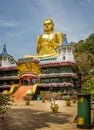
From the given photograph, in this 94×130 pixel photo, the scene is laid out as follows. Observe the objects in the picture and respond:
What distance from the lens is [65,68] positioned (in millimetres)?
45094

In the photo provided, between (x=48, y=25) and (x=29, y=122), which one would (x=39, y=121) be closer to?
(x=29, y=122)

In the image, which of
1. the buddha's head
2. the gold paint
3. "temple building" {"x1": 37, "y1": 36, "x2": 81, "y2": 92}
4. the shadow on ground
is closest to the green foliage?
the buddha's head

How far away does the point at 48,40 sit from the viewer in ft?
173

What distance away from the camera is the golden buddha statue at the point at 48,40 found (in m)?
51.9

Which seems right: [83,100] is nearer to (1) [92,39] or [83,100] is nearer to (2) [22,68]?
(2) [22,68]

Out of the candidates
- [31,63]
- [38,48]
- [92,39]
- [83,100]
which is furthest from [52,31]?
[83,100]

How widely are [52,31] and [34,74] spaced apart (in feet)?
40.9

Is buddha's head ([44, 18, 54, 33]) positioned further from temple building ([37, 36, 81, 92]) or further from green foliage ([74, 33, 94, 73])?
green foliage ([74, 33, 94, 73])

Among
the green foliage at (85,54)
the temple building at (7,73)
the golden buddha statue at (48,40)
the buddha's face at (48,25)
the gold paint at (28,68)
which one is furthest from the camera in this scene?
the green foliage at (85,54)

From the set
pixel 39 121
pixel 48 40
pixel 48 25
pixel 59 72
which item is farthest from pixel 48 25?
pixel 39 121

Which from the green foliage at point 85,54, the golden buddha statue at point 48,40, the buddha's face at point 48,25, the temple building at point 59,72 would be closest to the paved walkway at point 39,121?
the temple building at point 59,72

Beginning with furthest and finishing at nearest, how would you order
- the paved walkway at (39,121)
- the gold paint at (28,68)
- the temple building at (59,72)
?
the gold paint at (28,68) → the temple building at (59,72) → the paved walkway at (39,121)

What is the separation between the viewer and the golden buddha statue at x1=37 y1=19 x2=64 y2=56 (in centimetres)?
5188

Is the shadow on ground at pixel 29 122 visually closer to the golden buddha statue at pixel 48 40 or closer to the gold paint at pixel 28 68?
the gold paint at pixel 28 68
